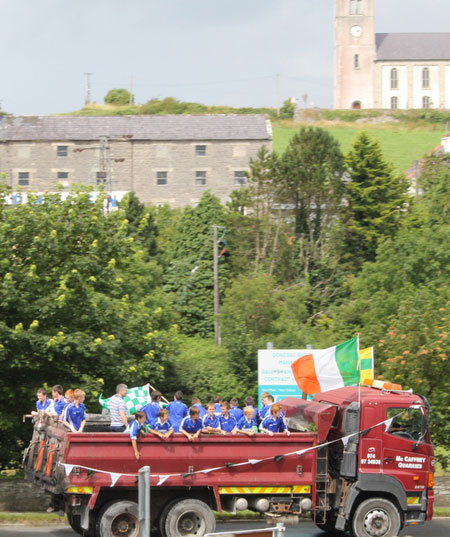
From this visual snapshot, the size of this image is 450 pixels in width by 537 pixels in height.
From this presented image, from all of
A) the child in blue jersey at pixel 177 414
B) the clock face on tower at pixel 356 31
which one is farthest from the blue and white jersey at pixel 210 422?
the clock face on tower at pixel 356 31

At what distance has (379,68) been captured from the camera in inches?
5782

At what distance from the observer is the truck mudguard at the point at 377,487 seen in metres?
16.5

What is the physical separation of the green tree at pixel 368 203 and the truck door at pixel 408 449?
4364 centimetres

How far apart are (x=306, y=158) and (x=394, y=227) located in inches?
277

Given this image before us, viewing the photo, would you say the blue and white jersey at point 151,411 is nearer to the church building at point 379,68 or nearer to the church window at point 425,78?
the church building at point 379,68

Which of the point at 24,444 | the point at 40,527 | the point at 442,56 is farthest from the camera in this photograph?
the point at 442,56

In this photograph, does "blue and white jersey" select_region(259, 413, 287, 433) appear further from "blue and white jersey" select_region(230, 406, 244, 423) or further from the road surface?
the road surface

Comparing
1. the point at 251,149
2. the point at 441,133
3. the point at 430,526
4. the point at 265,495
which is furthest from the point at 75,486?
the point at 441,133

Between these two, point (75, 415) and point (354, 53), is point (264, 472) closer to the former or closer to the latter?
point (75, 415)

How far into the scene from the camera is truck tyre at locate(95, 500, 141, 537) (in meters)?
15.8

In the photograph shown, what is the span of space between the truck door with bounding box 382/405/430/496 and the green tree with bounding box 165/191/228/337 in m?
40.5

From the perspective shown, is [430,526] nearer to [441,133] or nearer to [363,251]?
[363,251]

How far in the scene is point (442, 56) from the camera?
149m

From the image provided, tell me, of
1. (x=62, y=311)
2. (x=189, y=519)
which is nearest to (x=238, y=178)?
(x=62, y=311)
